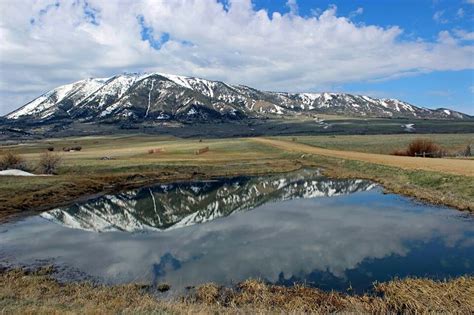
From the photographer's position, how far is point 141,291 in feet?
71.4

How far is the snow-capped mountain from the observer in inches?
1672

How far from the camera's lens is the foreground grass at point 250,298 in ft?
57.5

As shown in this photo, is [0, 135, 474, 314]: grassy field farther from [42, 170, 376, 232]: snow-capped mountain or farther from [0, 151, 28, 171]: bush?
[42, 170, 376, 232]: snow-capped mountain

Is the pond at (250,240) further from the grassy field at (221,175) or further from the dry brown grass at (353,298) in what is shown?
the grassy field at (221,175)

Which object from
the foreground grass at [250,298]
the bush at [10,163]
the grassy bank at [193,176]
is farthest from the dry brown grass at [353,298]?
the bush at [10,163]

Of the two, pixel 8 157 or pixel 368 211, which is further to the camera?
pixel 8 157

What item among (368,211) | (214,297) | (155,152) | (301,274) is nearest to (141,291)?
(214,297)

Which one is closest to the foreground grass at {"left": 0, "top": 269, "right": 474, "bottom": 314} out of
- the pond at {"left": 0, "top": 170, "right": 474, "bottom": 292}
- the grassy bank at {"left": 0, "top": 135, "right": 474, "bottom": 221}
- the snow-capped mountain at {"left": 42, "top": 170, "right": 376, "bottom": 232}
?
the pond at {"left": 0, "top": 170, "right": 474, "bottom": 292}

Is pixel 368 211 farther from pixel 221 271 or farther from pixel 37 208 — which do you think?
pixel 37 208

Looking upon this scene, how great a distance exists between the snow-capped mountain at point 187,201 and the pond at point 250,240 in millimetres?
204

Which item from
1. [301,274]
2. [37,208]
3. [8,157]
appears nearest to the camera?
[301,274]

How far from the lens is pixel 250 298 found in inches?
803

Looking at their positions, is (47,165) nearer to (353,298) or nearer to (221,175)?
(221,175)

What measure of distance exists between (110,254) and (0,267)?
22.1 ft
